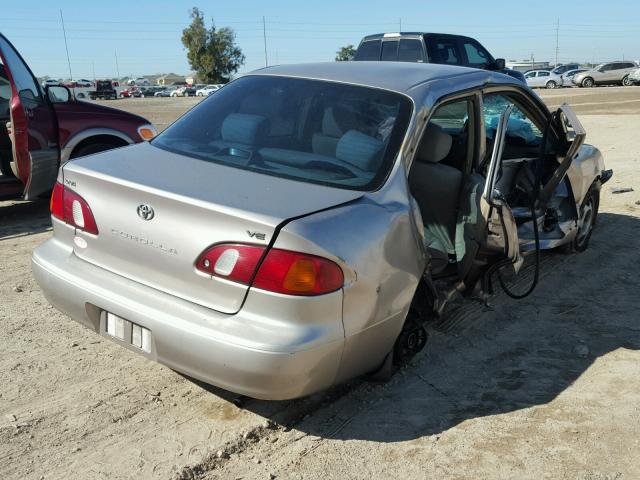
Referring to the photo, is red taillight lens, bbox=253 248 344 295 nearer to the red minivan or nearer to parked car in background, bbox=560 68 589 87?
the red minivan

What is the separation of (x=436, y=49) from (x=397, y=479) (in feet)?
39.5

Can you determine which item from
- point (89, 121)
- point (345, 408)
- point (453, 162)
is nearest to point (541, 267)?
point (453, 162)

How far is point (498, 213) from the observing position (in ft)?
12.4

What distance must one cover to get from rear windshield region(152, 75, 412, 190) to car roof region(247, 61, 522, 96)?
0.07m

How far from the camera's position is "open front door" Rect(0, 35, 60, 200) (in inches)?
249

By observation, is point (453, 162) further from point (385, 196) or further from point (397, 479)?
point (397, 479)

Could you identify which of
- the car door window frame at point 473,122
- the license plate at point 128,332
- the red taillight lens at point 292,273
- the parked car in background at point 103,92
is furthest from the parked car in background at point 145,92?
the red taillight lens at point 292,273

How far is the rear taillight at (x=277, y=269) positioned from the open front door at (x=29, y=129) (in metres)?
4.48

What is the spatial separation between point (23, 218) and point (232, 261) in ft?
17.6

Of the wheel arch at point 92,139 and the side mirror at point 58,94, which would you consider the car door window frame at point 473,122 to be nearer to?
the wheel arch at point 92,139

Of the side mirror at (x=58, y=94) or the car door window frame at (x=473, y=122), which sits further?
the side mirror at (x=58, y=94)

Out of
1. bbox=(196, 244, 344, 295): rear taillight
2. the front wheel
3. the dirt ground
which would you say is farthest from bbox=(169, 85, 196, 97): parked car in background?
bbox=(196, 244, 344, 295): rear taillight

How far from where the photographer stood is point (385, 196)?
10.2 feet

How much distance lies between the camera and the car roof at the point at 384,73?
12.0ft
